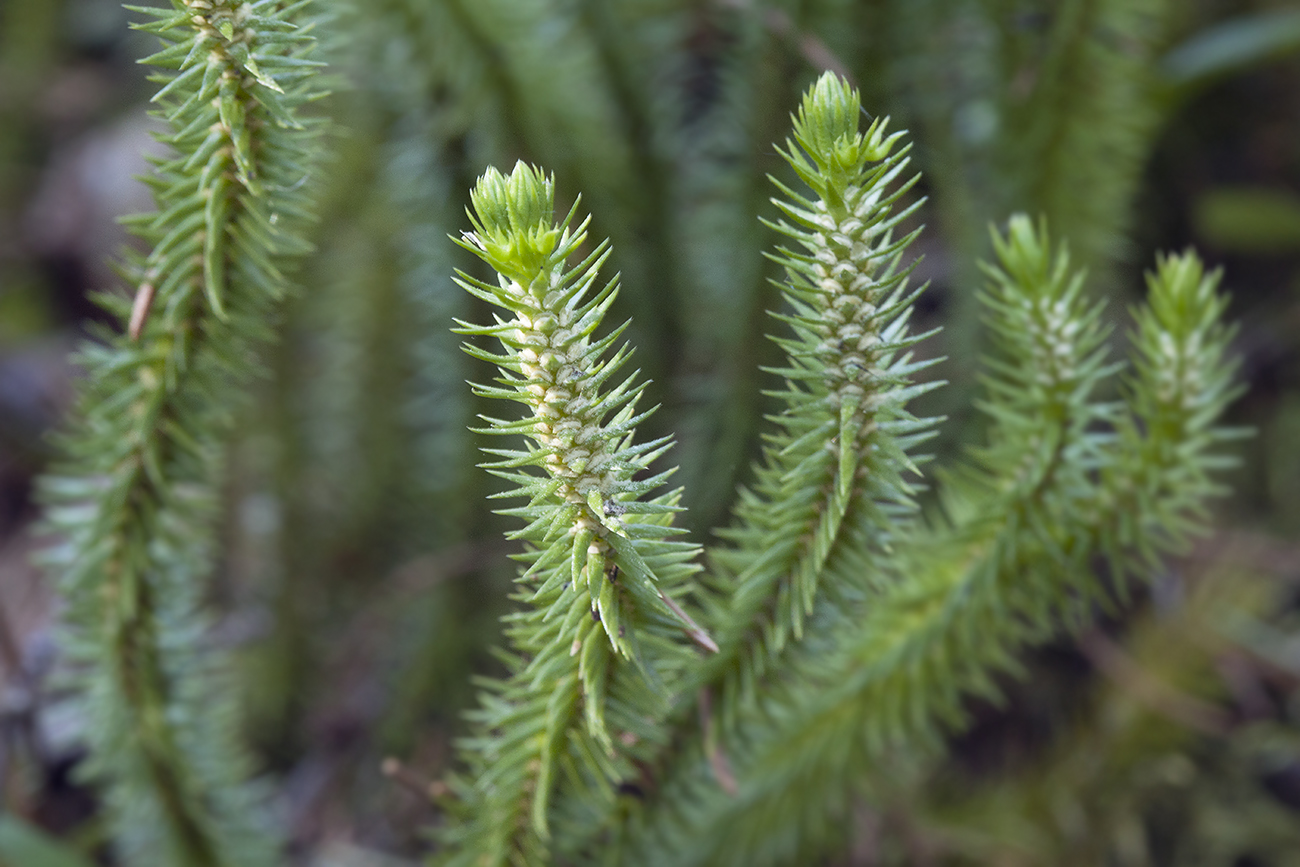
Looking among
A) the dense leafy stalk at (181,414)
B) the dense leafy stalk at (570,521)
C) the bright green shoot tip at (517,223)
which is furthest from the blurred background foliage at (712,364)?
the bright green shoot tip at (517,223)

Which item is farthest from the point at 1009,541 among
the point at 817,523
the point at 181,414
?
the point at 181,414

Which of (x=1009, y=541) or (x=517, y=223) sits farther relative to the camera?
(x=1009, y=541)

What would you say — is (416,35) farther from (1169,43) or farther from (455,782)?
(1169,43)

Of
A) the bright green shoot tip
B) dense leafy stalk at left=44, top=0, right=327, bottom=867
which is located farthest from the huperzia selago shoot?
dense leafy stalk at left=44, top=0, right=327, bottom=867

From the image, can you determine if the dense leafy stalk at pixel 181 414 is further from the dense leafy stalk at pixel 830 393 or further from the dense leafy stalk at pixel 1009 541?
the dense leafy stalk at pixel 1009 541

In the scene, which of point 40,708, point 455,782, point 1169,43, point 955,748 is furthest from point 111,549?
point 1169,43

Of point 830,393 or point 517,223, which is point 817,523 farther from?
point 517,223
